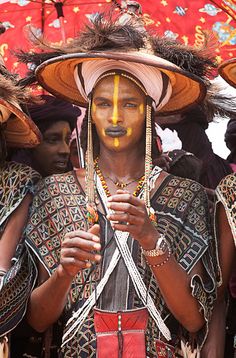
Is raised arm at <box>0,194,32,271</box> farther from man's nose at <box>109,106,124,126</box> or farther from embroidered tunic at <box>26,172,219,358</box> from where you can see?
man's nose at <box>109,106,124,126</box>

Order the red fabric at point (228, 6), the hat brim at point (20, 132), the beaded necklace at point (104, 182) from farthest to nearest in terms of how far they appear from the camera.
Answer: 1. the red fabric at point (228, 6)
2. the hat brim at point (20, 132)
3. the beaded necklace at point (104, 182)

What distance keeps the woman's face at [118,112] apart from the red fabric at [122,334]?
0.84m

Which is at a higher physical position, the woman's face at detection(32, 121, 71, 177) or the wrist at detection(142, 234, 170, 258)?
the woman's face at detection(32, 121, 71, 177)

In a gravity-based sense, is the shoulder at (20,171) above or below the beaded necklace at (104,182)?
above

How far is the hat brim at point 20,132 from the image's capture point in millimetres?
4843

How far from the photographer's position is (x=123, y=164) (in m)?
4.81

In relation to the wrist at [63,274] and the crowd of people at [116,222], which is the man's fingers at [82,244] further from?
the wrist at [63,274]

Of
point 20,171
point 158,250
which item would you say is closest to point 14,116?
point 20,171

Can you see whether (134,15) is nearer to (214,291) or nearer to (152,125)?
(152,125)

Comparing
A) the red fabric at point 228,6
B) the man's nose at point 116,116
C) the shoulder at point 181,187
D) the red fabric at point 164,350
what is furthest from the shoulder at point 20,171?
the red fabric at point 228,6

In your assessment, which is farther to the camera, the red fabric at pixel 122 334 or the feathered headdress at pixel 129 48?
the feathered headdress at pixel 129 48

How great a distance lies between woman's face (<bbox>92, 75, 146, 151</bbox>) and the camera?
4.64 m

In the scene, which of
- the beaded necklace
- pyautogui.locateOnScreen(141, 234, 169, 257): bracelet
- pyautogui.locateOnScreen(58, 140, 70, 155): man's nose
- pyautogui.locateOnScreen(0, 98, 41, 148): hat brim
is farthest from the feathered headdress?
pyautogui.locateOnScreen(141, 234, 169, 257): bracelet

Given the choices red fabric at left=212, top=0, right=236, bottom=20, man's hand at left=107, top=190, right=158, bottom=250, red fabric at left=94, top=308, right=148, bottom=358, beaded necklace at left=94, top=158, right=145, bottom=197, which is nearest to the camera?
man's hand at left=107, top=190, right=158, bottom=250
